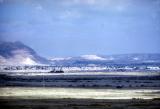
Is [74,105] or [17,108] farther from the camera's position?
[74,105]

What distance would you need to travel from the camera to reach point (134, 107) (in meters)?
31.7

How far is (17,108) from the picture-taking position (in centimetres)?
3111

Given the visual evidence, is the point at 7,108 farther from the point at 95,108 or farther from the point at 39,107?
the point at 95,108

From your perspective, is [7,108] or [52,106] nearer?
[7,108]

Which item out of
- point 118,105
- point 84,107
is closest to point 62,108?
point 84,107

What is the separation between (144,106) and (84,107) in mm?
3758

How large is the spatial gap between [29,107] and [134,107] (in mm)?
6436

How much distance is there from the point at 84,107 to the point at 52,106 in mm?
2145

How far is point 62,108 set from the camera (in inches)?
1230

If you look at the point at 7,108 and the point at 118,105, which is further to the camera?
the point at 118,105

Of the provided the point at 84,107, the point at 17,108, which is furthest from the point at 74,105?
the point at 17,108

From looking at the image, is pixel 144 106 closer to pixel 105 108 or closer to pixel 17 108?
pixel 105 108

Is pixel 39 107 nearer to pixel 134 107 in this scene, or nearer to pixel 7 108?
pixel 7 108

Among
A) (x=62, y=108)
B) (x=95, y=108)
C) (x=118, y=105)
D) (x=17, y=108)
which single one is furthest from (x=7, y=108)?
(x=118, y=105)
